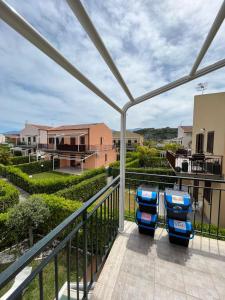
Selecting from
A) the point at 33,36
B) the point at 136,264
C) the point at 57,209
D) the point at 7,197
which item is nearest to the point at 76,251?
the point at 136,264

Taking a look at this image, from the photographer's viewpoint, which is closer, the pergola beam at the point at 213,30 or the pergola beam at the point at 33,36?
the pergola beam at the point at 33,36

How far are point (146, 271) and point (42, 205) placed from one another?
3715mm

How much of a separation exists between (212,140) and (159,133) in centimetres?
5012

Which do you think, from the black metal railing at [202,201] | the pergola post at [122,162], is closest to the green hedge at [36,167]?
the black metal railing at [202,201]

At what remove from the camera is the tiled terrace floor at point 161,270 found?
5.44ft

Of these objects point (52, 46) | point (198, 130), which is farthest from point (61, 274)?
point (198, 130)

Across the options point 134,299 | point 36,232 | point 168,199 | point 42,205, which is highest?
point 168,199

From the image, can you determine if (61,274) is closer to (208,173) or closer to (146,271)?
(146,271)

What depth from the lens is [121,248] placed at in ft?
7.52

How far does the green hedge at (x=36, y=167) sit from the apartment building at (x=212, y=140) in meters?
13.4

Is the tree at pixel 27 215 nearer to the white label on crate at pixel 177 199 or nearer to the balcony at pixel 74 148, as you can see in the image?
the white label on crate at pixel 177 199

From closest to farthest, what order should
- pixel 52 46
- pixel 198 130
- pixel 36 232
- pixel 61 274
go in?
pixel 52 46 < pixel 61 274 < pixel 36 232 < pixel 198 130

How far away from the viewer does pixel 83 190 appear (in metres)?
8.87

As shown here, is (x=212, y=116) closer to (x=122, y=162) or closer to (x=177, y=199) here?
(x=177, y=199)
